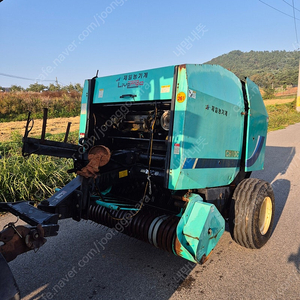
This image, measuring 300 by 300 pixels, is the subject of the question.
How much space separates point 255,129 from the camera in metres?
4.11

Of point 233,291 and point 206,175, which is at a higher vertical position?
point 206,175

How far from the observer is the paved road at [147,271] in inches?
106

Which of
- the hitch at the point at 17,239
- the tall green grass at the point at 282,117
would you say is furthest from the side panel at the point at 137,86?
the tall green grass at the point at 282,117

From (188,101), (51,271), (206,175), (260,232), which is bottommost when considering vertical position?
(51,271)

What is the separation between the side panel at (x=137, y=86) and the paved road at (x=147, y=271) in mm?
1974

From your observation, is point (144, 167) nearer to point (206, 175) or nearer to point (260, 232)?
point (206, 175)

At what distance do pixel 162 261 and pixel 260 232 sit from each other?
1.38 m

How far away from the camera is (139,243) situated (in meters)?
3.75

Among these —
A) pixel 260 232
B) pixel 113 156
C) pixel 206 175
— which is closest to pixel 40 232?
pixel 113 156

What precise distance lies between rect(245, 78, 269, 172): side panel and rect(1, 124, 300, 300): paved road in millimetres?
1156

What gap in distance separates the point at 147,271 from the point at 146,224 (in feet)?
1.80

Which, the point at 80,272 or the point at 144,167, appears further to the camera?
the point at 144,167

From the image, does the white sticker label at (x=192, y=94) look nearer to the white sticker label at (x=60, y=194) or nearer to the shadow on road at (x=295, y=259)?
the white sticker label at (x=60, y=194)

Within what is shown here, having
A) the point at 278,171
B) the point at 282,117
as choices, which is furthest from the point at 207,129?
the point at 282,117
